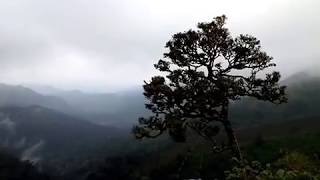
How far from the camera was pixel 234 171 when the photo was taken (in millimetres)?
23891

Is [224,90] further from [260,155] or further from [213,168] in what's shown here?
[260,155]

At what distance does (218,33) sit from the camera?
32375mm

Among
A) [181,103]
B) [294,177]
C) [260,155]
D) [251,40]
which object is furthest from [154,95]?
[260,155]

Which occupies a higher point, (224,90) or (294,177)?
(224,90)

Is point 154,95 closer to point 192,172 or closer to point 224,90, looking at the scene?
point 224,90

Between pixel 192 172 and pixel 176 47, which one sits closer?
pixel 176 47

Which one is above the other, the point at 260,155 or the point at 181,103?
the point at 260,155

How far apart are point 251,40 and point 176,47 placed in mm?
4417

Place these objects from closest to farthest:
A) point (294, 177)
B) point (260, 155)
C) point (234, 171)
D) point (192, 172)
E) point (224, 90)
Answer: point (294, 177)
point (234, 171)
point (224, 90)
point (192, 172)
point (260, 155)

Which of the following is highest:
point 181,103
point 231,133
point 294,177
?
point 181,103

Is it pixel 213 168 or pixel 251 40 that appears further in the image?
pixel 213 168

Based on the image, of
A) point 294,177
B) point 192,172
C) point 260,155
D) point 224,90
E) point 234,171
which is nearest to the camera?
point 294,177

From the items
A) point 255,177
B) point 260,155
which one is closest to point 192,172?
point 260,155

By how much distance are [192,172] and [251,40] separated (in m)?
115
